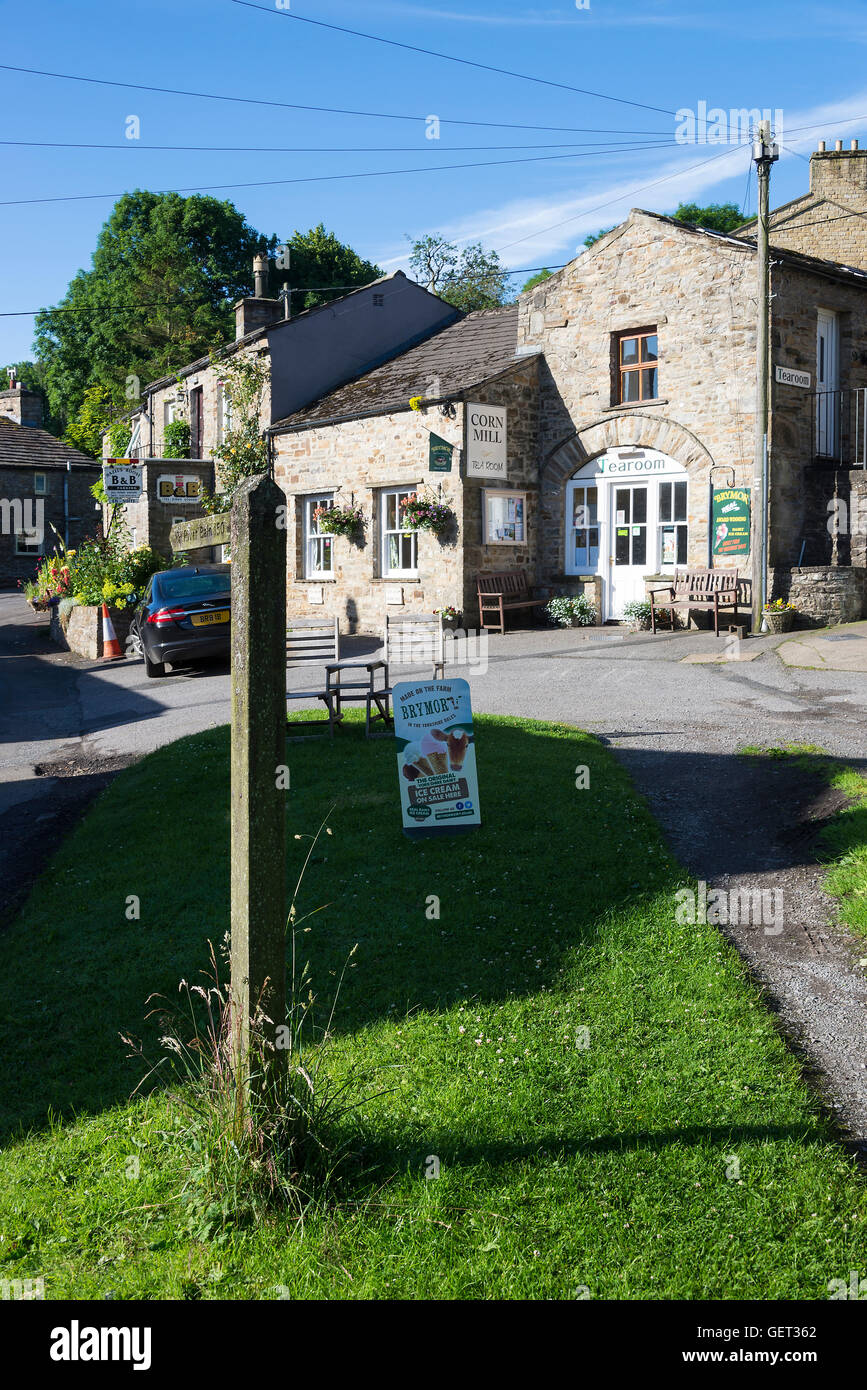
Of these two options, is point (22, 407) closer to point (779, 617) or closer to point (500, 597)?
point (500, 597)

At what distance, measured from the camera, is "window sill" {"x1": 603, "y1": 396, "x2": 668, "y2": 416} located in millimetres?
19719

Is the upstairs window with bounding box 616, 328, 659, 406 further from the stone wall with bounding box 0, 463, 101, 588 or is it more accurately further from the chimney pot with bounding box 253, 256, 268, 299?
the stone wall with bounding box 0, 463, 101, 588

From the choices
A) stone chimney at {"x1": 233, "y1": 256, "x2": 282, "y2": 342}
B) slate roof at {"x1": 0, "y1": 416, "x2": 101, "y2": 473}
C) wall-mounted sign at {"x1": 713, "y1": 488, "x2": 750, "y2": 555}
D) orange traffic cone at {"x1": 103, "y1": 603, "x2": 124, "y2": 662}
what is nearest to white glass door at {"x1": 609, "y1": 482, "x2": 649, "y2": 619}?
wall-mounted sign at {"x1": 713, "y1": 488, "x2": 750, "y2": 555}

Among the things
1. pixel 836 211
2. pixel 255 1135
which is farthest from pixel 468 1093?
pixel 836 211

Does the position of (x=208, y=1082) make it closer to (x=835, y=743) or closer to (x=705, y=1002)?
(x=705, y=1002)

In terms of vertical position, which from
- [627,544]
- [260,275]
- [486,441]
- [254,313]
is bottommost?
[627,544]

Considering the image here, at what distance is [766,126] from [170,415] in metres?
21.0

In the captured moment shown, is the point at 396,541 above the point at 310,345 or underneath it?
underneath

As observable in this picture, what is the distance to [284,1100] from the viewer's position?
3.70 m

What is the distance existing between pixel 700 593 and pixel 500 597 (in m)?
3.79

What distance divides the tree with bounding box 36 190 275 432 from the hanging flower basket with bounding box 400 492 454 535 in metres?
30.0

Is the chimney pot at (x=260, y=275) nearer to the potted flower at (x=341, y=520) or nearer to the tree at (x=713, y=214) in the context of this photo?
the potted flower at (x=341, y=520)

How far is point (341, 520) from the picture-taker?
23031mm

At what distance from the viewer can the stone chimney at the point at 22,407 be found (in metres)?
51.5
